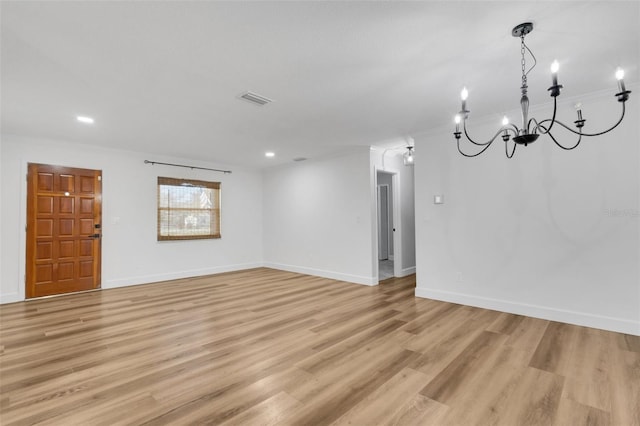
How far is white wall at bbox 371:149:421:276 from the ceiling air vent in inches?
120

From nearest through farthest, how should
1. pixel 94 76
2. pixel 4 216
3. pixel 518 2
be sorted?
pixel 518 2 → pixel 94 76 → pixel 4 216

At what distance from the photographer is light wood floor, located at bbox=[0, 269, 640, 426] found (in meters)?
1.80

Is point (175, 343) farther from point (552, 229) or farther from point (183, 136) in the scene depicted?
point (552, 229)

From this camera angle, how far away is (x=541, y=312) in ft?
11.2

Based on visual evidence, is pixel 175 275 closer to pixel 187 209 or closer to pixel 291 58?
pixel 187 209

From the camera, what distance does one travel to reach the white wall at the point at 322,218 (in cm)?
543

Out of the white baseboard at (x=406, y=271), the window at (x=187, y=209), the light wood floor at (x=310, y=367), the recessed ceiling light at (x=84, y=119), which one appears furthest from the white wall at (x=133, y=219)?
the white baseboard at (x=406, y=271)

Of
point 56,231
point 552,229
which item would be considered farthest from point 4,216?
point 552,229

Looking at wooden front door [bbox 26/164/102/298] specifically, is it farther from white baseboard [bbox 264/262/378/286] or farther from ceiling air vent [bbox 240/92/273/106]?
ceiling air vent [bbox 240/92/273/106]

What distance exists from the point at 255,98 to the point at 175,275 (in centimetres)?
447

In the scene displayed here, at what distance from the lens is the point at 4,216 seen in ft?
14.2

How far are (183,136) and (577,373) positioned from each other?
5.33 metres

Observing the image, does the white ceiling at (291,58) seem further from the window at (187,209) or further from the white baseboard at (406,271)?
the white baseboard at (406,271)

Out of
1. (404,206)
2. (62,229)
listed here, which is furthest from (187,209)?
(404,206)
